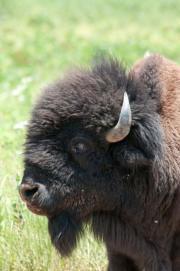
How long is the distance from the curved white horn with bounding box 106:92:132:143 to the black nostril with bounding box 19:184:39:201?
66cm

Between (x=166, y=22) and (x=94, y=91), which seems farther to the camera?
(x=166, y=22)

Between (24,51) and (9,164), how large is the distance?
1549 cm

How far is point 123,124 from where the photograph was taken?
4.80 metres

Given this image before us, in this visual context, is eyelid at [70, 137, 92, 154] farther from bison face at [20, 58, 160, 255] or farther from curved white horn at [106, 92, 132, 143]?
curved white horn at [106, 92, 132, 143]

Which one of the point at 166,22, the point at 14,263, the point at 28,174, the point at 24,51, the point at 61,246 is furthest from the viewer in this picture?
the point at 166,22

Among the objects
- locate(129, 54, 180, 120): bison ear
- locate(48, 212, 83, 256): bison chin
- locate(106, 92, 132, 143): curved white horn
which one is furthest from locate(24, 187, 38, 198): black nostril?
locate(129, 54, 180, 120): bison ear

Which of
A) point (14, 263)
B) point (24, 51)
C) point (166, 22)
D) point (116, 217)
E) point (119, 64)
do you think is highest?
point (166, 22)

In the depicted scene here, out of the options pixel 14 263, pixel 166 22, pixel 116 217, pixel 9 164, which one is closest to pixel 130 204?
pixel 116 217

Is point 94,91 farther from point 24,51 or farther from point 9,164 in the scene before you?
point 24,51

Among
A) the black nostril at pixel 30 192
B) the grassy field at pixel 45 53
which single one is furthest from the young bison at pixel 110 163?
the grassy field at pixel 45 53

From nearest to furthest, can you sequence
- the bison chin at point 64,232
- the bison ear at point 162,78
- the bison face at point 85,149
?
the bison face at point 85,149 < the bison chin at point 64,232 < the bison ear at point 162,78

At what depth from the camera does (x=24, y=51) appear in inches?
866

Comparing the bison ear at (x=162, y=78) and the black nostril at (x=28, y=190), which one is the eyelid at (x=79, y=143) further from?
the bison ear at (x=162, y=78)

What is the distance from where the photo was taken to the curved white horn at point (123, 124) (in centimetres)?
479
